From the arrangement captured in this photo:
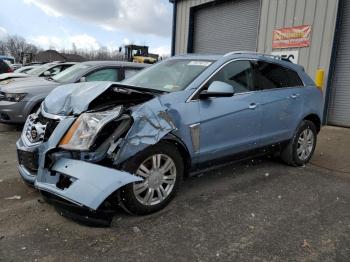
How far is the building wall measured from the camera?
8.67m

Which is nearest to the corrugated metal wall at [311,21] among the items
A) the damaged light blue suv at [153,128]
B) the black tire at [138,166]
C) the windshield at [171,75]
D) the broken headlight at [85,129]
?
the damaged light blue suv at [153,128]

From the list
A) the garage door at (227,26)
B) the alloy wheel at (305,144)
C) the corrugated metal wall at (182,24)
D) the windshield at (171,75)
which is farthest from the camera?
the corrugated metal wall at (182,24)

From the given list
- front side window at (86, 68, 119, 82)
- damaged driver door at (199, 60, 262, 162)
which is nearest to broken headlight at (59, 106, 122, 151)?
damaged driver door at (199, 60, 262, 162)

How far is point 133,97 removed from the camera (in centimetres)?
366

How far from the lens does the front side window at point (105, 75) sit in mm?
7672

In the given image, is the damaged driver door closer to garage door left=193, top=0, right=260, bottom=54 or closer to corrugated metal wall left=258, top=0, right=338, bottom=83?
corrugated metal wall left=258, top=0, right=338, bottom=83

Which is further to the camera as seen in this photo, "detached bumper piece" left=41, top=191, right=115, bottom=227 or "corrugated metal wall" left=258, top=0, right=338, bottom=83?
"corrugated metal wall" left=258, top=0, right=338, bottom=83

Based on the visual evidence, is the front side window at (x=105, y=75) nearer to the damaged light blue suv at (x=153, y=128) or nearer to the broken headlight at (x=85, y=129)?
the damaged light blue suv at (x=153, y=128)

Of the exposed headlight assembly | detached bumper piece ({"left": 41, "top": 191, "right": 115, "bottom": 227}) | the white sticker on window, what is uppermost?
the white sticker on window

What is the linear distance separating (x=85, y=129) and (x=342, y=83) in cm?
766

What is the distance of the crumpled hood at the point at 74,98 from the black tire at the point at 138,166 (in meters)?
0.71

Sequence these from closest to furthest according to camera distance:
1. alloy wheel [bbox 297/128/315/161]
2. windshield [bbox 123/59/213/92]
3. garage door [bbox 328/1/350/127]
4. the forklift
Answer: windshield [bbox 123/59/213/92], alloy wheel [bbox 297/128/315/161], garage door [bbox 328/1/350/127], the forklift

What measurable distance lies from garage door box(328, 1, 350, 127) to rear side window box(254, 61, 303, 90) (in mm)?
4176

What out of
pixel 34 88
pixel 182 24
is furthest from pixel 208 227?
pixel 182 24
